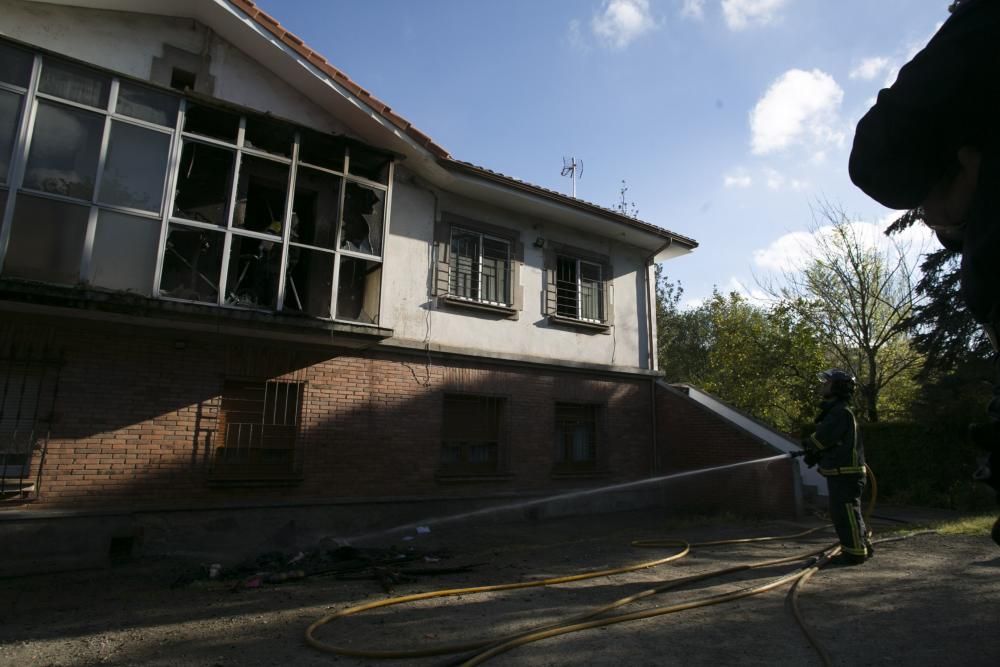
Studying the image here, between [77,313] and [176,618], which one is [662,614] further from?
[77,313]

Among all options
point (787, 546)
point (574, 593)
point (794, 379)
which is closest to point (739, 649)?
point (574, 593)

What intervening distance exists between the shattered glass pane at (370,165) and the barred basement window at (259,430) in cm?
357

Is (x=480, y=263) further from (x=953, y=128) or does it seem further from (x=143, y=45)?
(x=953, y=128)

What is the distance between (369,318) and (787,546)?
22.3ft

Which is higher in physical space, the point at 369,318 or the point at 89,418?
the point at 369,318

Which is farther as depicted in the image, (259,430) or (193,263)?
(259,430)

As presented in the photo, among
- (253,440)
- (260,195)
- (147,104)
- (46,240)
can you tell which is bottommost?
(253,440)

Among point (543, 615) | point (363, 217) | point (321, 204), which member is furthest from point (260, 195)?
point (543, 615)

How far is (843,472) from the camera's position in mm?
6316

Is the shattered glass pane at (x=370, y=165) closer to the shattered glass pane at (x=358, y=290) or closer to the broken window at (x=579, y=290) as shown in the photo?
the shattered glass pane at (x=358, y=290)

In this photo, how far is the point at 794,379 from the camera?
782 inches

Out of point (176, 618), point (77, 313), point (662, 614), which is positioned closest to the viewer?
point (662, 614)

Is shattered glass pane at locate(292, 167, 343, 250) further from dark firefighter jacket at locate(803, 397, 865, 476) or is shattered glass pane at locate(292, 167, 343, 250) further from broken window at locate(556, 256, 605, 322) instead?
dark firefighter jacket at locate(803, 397, 865, 476)

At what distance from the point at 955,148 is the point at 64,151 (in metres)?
8.73
